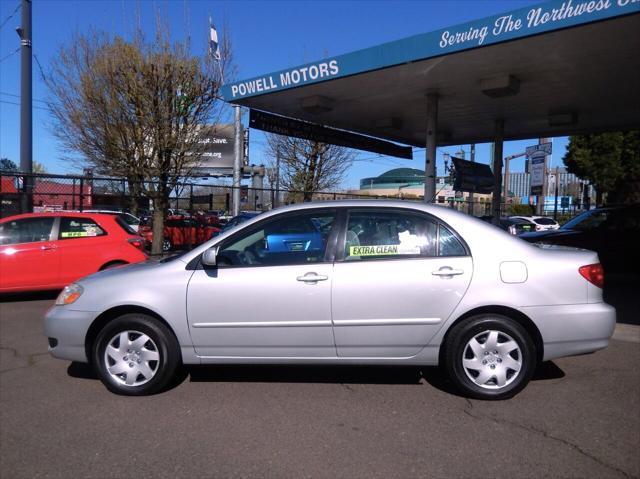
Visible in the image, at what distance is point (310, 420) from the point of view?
13.3ft

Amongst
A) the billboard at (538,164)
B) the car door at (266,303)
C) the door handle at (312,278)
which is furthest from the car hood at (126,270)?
the billboard at (538,164)

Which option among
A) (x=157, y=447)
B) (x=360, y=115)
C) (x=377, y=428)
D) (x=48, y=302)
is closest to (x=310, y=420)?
(x=377, y=428)

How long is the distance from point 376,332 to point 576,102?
9.79 metres

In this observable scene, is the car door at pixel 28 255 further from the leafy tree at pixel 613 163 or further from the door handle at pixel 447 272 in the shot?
the leafy tree at pixel 613 163

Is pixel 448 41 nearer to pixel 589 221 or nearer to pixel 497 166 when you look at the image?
pixel 589 221

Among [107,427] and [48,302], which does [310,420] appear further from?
[48,302]

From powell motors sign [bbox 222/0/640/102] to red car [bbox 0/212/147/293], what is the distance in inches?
145

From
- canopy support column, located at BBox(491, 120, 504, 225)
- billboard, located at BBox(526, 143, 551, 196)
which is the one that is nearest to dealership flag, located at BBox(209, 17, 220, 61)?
canopy support column, located at BBox(491, 120, 504, 225)

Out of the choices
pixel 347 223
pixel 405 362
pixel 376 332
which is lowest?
pixel 405 362

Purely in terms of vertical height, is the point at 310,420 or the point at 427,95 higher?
the point at 427,95

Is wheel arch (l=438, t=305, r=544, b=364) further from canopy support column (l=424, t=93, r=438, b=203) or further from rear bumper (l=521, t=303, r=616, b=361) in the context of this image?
canopy support column (l=424, t=93, r=438, b=203)

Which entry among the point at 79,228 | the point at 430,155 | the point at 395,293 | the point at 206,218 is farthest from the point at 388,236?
the point at 206,218

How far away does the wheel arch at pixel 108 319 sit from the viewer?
14.9 ft

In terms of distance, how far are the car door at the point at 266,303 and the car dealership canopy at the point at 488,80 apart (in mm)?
4714
